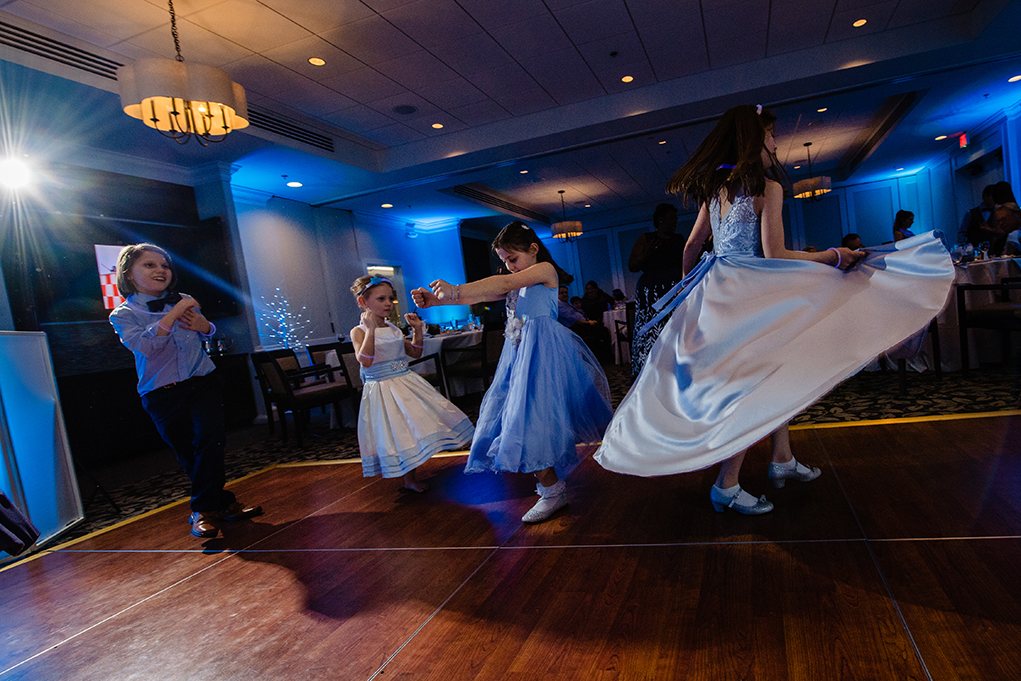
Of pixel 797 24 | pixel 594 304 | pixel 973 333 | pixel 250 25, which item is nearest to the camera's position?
pixel 250 25

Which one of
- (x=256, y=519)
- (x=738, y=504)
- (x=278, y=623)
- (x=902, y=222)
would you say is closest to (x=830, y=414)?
(x=738, y=504)

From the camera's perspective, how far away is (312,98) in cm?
580

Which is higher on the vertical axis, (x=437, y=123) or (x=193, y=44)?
(x=193, y=44)

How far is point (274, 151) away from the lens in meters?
6.42

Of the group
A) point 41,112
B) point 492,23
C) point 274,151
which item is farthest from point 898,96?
point 41,112

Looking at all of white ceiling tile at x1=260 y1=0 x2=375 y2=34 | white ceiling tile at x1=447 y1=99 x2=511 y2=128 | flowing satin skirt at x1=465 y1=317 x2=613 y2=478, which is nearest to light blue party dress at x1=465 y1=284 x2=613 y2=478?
flowing satin skirt at x1=465 y1=317 x2=613 y2=478

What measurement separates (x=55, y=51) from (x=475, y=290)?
4.37m

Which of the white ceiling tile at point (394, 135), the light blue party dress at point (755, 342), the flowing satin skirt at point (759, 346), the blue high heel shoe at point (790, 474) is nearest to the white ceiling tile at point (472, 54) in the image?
the white ceiling tile at point (394, 135)

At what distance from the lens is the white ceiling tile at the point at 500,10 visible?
14.5ft

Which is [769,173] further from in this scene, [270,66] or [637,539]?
[270,66]

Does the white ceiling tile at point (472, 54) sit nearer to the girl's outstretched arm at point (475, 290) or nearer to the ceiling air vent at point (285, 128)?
the ceiling air vent at point (285, 128)

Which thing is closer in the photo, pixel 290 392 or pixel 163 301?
pixel 163 301

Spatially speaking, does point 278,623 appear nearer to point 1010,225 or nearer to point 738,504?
point 738,504

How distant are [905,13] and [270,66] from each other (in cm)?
601
